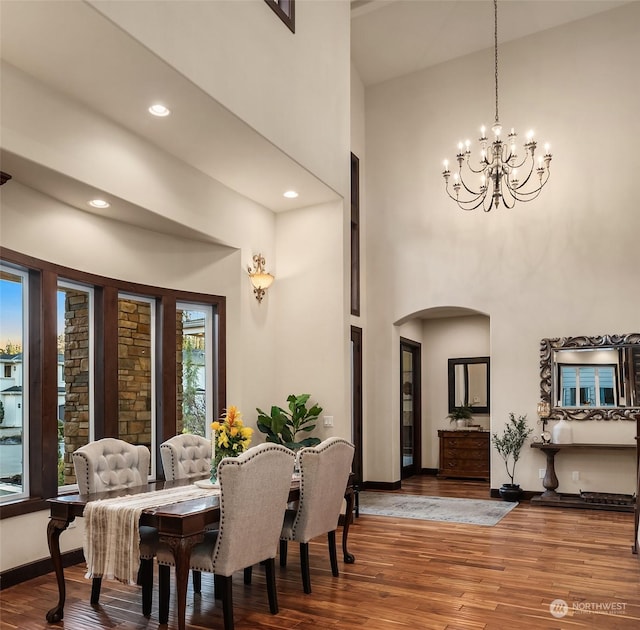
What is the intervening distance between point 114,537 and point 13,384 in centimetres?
187

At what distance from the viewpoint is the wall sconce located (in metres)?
6.80

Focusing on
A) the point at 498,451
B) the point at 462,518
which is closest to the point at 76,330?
the point at 462,518

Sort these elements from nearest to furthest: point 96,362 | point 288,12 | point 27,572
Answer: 1. point 27,572
2. point 96,362
3. point 288,12

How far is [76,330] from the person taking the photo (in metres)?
5.50

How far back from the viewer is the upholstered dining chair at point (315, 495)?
14.0 ft

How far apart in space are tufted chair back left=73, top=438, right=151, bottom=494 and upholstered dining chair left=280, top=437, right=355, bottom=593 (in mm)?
1093

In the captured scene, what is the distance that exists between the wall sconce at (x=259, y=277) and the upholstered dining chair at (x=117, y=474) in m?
2.61

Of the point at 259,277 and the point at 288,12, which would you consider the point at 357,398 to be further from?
the point at 288,12

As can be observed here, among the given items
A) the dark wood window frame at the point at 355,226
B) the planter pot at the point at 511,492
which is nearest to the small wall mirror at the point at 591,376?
the planter pot at the point at 511,492

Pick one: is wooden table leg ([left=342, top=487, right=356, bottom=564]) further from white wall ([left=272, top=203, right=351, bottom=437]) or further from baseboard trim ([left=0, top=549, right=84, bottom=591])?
baseboard trim ([left=0, top=549, right=84, bottom=591])

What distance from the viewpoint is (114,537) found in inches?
140

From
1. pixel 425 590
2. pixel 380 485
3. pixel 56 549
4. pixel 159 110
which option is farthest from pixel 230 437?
pixel 380 485

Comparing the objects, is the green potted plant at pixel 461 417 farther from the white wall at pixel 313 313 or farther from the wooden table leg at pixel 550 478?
the white wall at pixel 313 313

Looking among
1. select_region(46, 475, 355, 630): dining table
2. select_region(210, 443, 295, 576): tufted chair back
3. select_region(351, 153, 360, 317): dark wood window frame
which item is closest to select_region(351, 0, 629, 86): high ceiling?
select_region(351, 153, 360, 317): dark wood window frame
